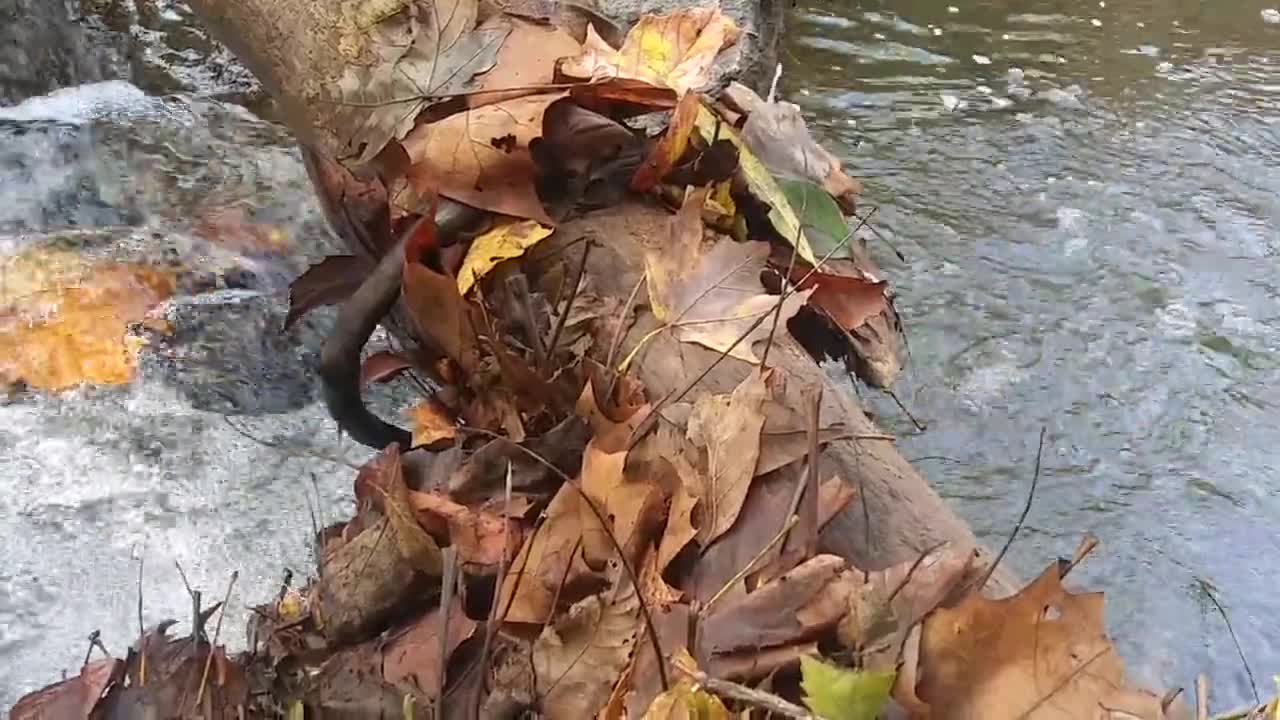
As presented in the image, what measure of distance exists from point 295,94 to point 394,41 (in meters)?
0.18

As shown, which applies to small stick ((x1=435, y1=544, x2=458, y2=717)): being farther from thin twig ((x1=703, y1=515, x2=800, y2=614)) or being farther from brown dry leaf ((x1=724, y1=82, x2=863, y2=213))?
brown dry leaf ((x1=724, y1=82, x2=863, y2=213))

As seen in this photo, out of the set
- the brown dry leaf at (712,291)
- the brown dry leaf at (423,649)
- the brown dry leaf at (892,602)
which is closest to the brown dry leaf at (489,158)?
the brown dry leaf at (712,291)

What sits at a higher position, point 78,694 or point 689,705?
point 689,705

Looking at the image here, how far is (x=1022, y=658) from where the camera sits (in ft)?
2.41

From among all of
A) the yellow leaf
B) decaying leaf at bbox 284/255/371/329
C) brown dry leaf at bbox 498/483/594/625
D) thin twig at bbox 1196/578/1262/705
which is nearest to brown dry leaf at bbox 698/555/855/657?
brown dry leaf at bbox 498/483/594/625

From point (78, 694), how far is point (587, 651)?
0.52m

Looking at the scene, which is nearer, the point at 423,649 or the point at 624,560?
the point at 624,560

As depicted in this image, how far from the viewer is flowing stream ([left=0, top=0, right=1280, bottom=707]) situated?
1.87m

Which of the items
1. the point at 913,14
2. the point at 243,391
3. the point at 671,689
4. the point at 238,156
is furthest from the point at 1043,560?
the point at 913,14

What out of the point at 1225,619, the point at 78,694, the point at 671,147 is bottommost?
the point at 1225,619

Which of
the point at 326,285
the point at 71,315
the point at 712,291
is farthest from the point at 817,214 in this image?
the point at 71,315

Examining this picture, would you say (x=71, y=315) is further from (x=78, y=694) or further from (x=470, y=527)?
(x=470, y=527)

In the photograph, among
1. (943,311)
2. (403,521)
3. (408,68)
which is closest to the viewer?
(403,521)

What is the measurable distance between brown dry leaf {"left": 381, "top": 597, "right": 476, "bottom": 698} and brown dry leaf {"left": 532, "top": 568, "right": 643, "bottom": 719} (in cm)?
7
